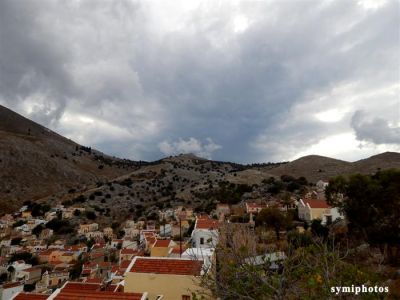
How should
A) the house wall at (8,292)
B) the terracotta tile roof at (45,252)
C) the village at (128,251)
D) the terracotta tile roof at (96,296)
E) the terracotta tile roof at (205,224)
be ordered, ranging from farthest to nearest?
the terracotta tile roof at (45,252)
the terracotta tile roof at (205,224)
the house wall at (8,292)
the village at (128,251)
the terracotta tile roof at (96,296)

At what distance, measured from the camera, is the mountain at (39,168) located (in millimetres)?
103312

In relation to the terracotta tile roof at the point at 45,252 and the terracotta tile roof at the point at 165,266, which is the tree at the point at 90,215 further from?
the terracotta tile roof at the point at 165,266

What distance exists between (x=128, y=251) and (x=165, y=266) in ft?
107

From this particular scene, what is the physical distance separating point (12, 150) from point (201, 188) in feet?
232

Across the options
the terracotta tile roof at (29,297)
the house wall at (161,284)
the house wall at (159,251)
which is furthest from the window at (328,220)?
the terracotta tile roof at (29,297)

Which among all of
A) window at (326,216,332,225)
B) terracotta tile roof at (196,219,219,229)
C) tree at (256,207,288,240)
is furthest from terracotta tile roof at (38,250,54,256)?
window at (326,216,332,225)

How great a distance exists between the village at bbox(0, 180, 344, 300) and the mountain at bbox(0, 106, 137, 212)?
12.6 meters

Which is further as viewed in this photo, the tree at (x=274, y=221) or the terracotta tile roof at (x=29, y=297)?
the tree at (x=274, y=221)

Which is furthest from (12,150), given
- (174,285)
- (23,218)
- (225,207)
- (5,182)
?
(174,285)

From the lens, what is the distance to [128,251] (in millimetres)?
44750

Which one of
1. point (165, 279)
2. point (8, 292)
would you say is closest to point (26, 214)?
point (8, 292)

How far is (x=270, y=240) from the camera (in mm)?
33156

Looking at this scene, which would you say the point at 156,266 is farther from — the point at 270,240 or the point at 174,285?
the point at 270,240

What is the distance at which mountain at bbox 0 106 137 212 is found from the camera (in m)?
103
